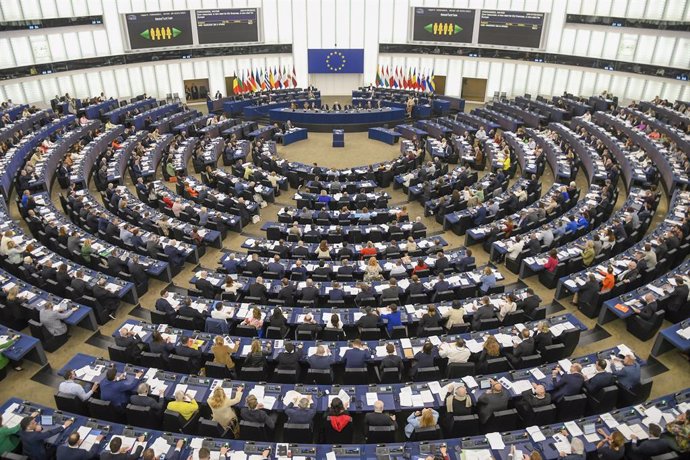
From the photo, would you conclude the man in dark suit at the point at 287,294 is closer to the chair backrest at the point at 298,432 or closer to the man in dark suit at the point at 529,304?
the chair backrest at the point at 298,432

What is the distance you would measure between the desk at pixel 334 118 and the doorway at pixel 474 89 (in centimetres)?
1191

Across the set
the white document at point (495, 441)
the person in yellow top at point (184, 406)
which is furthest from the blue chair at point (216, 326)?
the white document at point (495, 441)

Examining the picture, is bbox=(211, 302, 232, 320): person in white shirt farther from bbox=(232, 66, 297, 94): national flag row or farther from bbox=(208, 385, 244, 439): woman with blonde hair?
bbox=(232, 66, 297, 94): national flag row

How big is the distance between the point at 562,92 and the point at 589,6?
701cm

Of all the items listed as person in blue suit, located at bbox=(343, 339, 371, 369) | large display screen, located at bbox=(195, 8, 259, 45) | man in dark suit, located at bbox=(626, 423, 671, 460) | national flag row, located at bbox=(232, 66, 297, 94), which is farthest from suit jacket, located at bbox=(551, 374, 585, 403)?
large display screen, located at bbox=(195, 8, 259, 45)

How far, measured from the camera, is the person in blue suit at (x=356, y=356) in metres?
12.1

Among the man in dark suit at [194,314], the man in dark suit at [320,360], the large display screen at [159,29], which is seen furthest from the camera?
the large display screen at [159,29]

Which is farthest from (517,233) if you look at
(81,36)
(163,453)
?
(81,36)

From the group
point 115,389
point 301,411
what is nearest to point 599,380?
point 301,411

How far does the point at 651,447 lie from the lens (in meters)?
9.21

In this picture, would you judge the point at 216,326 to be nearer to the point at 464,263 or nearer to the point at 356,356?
the point at 356,356

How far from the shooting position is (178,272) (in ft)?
61.4

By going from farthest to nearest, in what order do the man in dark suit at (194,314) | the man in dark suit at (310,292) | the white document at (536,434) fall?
the man in dark suit at (310,292) → the man in dark suit at (194,314) → the white document at (536,434)

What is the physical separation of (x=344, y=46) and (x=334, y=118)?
13219 mm
